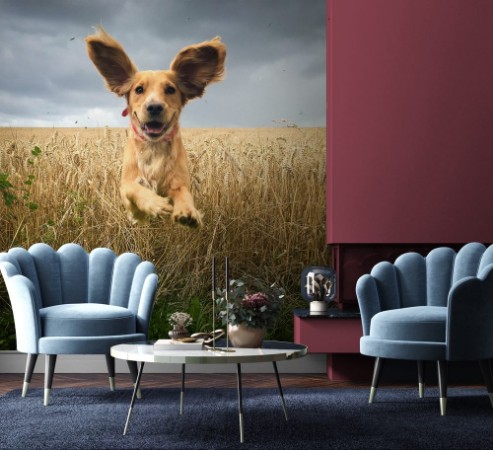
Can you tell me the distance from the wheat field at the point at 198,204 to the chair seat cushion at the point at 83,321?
137 cm

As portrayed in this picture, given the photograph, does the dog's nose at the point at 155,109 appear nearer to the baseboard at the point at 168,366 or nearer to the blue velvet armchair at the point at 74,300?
the blue velvet armchair at the point at 74,300

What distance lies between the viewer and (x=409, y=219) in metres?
4.89

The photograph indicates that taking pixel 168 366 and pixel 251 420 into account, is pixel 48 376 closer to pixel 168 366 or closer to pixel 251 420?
pixel 251 420

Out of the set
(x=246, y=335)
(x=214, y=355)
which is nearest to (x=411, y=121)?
(x=246, y=335)

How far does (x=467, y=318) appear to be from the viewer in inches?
146

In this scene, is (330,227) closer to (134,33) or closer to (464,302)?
(464,302)

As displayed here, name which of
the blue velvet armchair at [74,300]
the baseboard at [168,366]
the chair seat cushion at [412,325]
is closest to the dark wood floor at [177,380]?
the baseboard at [168,366]

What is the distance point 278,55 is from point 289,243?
1408 millimetres

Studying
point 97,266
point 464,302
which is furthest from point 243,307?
point 97,266

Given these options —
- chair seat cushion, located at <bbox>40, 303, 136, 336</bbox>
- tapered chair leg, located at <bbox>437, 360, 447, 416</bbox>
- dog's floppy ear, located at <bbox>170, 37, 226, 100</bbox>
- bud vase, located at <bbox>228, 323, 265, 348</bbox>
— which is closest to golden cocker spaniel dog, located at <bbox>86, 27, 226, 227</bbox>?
dog's floppy ear, located at <bbox>170, 37, 226, 100</bbox>

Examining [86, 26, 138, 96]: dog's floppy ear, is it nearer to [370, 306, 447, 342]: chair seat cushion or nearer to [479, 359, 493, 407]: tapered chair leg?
[370, 306, 447, 342]: chair seat cushion

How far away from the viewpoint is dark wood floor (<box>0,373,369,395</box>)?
4.74 metres

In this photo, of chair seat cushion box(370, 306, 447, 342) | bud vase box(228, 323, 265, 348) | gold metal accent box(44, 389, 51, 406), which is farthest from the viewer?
gold metal accent box(44, 389, 51, 406)

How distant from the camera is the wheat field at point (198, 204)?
557 cm
